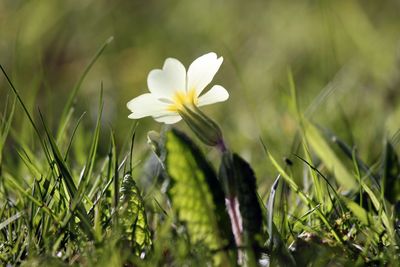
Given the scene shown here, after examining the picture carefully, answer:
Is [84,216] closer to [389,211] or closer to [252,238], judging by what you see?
[252,238]

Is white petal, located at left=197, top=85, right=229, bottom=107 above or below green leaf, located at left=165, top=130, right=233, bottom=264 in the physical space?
above

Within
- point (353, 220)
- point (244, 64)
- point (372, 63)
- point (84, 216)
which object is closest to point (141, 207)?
point (84, 216)

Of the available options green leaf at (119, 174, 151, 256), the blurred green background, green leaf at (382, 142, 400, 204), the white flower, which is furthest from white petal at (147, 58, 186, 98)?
the blurred green background

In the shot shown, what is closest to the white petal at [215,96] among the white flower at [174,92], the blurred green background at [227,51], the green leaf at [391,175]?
the white flower at [174,92]

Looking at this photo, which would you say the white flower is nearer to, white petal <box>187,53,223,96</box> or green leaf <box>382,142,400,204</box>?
white petal <box>187,53,223,96</box>

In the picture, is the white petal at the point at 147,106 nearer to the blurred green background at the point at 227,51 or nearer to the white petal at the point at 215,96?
the white petal at the point at 215,96

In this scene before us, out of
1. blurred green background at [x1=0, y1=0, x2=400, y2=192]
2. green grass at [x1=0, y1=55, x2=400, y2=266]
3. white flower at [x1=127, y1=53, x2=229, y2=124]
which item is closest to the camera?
green grass at [x1=0, y1=55, x2=400, y2=266]
